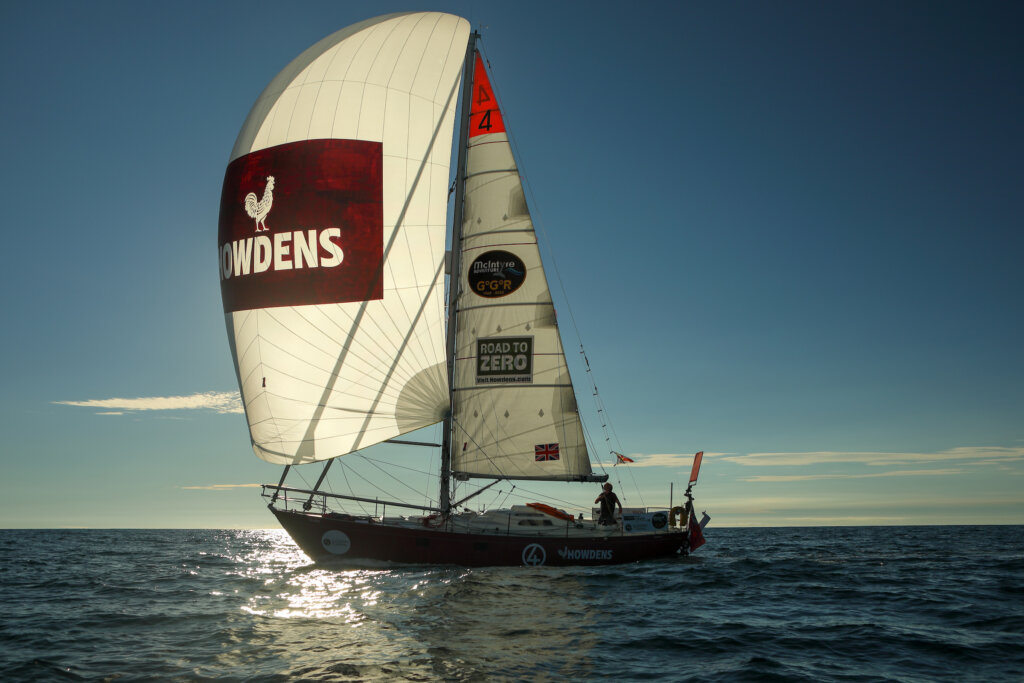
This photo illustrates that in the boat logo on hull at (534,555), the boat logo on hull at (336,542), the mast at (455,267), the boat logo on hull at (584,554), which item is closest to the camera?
the boat logo on hull at (534,555)

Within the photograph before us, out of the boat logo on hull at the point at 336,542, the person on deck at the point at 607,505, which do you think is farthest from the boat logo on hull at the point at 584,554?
the boat logo on hull at the point at 336,542

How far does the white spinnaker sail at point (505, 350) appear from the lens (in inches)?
862

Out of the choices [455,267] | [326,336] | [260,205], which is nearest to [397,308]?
[326,336]

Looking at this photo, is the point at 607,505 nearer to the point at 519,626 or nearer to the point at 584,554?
the point at 584,554

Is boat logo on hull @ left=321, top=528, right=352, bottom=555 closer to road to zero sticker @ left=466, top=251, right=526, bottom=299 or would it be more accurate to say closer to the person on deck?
the person on deck

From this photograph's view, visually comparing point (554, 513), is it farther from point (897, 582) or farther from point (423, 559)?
point (897, 582)

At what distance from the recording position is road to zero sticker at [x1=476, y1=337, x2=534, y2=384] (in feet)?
72.6

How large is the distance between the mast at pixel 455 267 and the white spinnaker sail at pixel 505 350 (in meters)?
0.20

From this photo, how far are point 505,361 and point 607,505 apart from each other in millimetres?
5667

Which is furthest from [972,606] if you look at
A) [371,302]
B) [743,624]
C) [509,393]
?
[371,302]

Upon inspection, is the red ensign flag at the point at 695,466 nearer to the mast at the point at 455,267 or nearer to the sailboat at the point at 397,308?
the sailboat at the point at 397,308

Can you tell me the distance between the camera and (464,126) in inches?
924

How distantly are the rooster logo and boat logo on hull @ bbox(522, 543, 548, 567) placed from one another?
12.0m

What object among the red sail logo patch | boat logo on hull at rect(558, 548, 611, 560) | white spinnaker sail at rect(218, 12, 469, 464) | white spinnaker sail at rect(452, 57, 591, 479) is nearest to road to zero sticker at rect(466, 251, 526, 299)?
white spinnaker sail at rect(452, 57, 591, 479)
